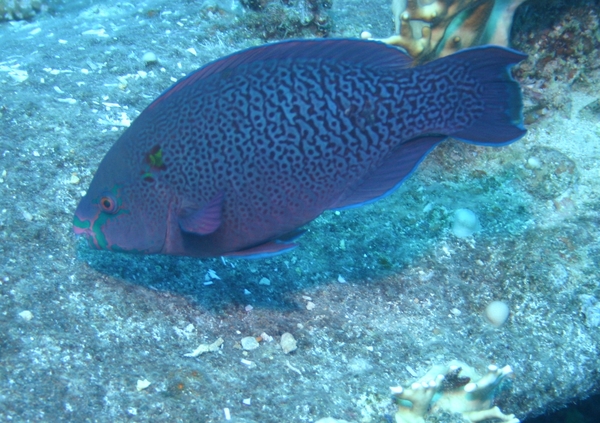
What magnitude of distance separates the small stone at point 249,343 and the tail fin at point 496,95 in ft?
6.39

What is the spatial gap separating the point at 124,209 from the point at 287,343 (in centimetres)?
142

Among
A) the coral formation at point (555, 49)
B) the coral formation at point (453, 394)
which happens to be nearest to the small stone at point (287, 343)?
the coral formation at point (453, 394)

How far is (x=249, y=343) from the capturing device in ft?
9.50

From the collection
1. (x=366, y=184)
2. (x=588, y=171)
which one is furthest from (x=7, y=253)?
(x=588, y=171)

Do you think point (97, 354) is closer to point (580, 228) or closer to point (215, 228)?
point (215, 228)

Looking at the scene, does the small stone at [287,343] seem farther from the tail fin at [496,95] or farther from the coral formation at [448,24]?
the coral formation at [448,24]

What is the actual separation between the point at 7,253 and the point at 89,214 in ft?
3.39

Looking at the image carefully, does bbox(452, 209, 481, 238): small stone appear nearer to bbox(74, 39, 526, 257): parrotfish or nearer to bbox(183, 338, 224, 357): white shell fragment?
bbox(74, 39, 526, 257): parrotfish

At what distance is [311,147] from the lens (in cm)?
217

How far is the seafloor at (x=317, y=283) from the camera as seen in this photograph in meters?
2.52

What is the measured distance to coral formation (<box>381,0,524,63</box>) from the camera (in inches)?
141

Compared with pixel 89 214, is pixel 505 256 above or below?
below

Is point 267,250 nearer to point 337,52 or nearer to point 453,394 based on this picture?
point 337,52

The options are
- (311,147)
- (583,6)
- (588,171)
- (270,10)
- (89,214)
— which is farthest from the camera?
(270,10)
